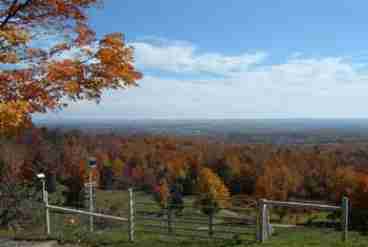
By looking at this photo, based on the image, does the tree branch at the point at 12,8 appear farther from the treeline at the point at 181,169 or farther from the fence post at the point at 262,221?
the treeline at the point at 181,169

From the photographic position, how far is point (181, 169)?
181ft

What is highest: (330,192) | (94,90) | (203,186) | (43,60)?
(43,60)

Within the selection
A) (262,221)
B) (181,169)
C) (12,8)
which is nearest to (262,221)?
(262,221)

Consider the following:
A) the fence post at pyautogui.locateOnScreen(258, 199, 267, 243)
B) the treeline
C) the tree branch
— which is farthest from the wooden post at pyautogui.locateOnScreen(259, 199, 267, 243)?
the treeline

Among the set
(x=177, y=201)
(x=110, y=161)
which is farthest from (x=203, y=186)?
(x=110, y=161)

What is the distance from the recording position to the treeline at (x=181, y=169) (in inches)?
1453

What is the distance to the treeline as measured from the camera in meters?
36.9

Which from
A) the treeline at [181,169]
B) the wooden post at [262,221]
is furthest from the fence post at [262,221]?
the treeline at [181,169]

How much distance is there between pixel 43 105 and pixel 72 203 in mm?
36750

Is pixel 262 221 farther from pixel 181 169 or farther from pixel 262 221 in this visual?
pixel 181 169

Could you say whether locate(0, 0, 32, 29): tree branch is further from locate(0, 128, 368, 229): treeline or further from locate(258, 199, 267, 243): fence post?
locate(0, 128, 368, 229): treeline

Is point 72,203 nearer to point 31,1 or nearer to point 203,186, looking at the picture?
point 203,186

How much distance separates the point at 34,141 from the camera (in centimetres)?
4719

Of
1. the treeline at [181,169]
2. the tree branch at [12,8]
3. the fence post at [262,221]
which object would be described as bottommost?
the treeline at [181,169]
